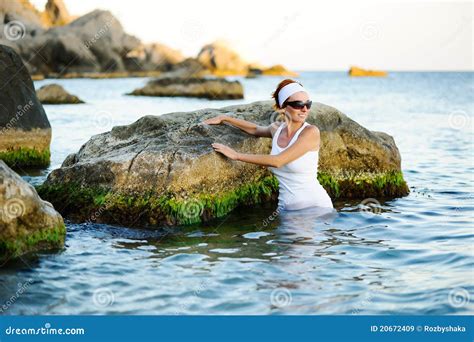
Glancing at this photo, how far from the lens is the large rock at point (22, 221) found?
819cm

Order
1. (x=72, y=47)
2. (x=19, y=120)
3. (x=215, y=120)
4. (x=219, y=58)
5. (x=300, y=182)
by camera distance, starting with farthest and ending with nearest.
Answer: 1. (x=219, y=58)
2. (x=72, y=47)
3. (x=19, y=120)
4. (x=215, y=120)
5. (x=300, y=182)

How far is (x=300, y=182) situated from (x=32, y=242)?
361 cm

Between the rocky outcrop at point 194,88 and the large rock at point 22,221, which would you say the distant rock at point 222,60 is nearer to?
the rocky outcrop at point 194,88

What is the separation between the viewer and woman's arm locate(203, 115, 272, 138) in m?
10.6

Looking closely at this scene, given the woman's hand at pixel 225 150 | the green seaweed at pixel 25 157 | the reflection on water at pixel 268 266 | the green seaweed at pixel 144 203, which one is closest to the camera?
the reflection on water at pixel 268 266

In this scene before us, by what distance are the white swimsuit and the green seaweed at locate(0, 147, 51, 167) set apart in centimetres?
835

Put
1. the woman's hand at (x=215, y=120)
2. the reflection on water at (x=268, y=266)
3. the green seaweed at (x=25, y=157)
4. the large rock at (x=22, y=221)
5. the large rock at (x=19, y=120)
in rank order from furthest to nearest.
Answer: the green seaweed at (x=25, y=157), the large rock at (x=19, y=120), the woman's hand at (x=215, y=120), the large rock at (x=22, y=221), the reflection on water at (x=268, y=266)

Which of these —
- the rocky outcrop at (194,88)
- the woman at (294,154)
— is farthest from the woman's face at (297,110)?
the rocky outcrop at (194,88)

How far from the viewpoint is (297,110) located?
927 cm

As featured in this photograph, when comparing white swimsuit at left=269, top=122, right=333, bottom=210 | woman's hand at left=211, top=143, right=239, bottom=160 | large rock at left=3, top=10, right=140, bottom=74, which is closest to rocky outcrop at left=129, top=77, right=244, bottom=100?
large rock at left=3, top=10, right=140, bottom=74

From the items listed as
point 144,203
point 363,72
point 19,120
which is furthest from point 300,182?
point 363,72

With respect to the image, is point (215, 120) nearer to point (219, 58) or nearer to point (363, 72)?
point (219, 58)

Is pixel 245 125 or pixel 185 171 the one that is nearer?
pixel 185 171
